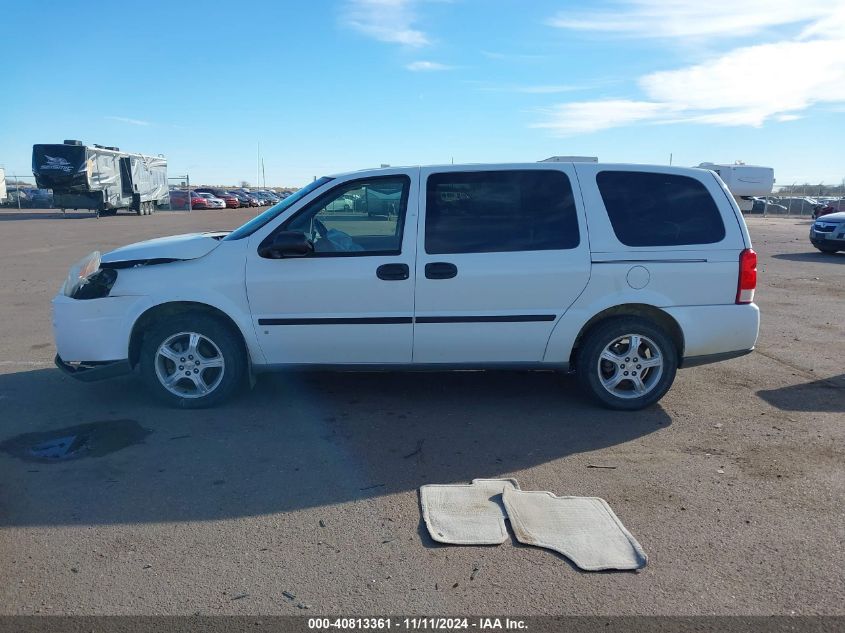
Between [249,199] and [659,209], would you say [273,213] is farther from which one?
[249,199]

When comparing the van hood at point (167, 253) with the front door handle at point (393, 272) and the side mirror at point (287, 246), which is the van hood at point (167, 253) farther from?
the front door handle at point (393, 272)

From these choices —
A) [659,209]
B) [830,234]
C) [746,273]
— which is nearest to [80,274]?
[659,209]

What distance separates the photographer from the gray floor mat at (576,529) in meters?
3.58

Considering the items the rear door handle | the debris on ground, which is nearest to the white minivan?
the rear door handle

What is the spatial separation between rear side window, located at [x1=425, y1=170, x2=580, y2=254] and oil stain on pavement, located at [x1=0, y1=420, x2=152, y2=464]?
2.55 m

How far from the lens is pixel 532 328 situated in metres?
5.54

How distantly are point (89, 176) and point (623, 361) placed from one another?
3545cm

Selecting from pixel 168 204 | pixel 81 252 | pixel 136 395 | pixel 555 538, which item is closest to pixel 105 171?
pixel 168 204

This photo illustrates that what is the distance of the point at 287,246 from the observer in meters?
5.37

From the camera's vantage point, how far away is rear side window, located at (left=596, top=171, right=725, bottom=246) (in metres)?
5.60

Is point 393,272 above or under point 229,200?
above

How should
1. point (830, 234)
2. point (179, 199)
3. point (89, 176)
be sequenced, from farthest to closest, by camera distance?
1. point (179, 199)
2. point (89, 176)
3. point (830, 234)

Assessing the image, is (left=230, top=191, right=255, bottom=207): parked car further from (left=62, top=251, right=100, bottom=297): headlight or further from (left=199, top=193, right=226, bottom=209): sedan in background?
(left=62, top=251, right=100, bottom=297): headlight

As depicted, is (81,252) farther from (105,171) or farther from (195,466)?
(105,171)
